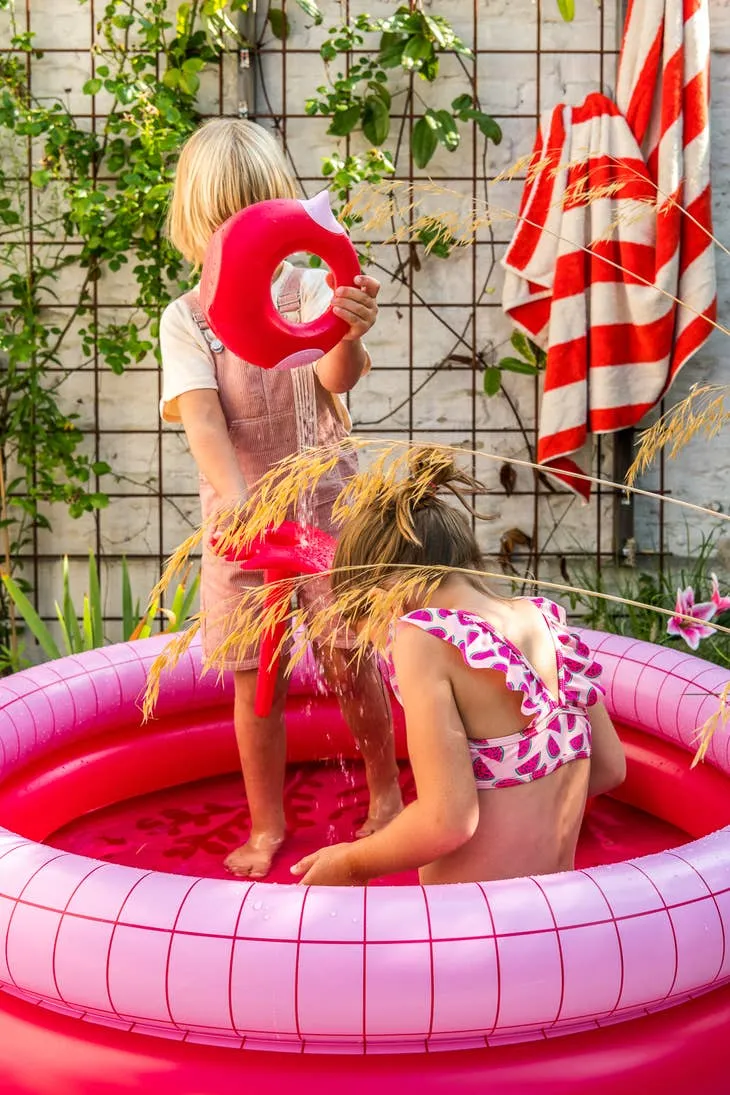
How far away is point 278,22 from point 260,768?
2.44 m

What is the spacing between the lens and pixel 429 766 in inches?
58.5

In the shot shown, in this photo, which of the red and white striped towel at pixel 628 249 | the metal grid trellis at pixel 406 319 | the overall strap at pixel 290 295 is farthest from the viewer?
the metal grid trellis at pixel 406 319

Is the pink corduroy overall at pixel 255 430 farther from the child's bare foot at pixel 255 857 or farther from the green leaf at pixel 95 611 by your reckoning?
the green leaf at pixel 95 611

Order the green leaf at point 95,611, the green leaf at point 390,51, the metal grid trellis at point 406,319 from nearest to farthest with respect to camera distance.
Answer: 1. the green leaf at point 95,611
2. the green leaf at point 390,51
3. the metal grid trellis at point 406,319

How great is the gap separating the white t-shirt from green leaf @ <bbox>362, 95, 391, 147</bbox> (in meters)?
1.61

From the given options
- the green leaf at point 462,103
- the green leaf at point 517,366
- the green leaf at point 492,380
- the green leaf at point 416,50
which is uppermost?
the green leaf at point 416,50

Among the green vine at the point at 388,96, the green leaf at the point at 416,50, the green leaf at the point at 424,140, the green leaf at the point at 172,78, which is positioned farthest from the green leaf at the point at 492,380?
the green leaf at the point at 172,78

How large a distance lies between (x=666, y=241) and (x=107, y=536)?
1.95m

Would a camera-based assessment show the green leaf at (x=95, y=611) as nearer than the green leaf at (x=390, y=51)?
Yes

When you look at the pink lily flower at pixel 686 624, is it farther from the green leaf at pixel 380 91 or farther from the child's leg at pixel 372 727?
the green leaf at pixel 380 91

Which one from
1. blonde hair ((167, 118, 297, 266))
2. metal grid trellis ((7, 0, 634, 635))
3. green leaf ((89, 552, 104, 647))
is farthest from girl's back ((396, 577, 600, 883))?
metal grid trellis ((7, 0, 634, 635))

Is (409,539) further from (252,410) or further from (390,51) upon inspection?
(390,51)

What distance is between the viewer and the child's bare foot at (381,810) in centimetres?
237

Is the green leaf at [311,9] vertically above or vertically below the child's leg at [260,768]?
above
